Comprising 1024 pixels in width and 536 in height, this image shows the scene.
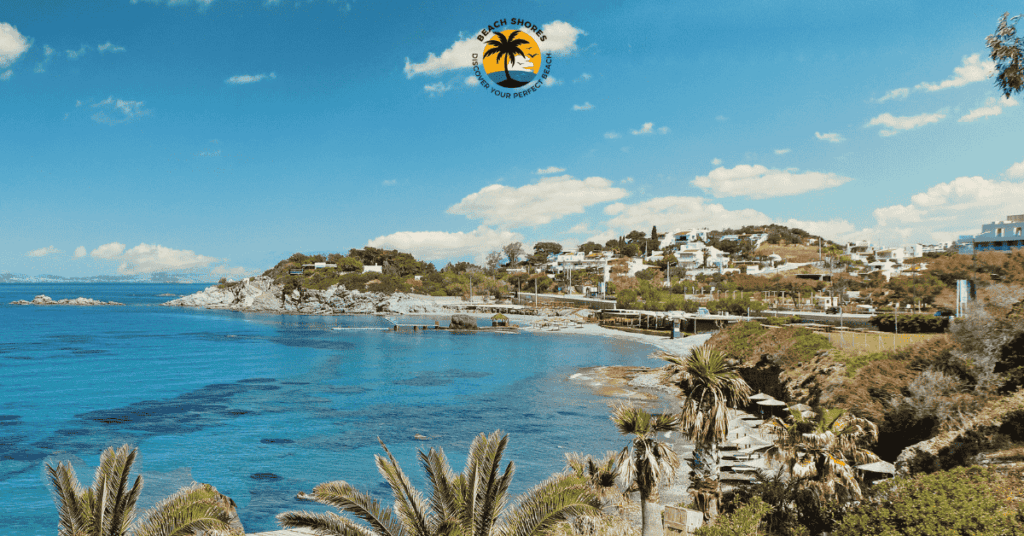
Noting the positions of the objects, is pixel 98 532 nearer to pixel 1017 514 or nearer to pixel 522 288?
pixel 1017 514

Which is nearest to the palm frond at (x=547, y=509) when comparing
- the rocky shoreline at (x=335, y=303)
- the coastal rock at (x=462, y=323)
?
the coastal rock at (x=462, y=323)

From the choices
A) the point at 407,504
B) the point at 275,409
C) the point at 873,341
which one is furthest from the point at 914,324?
the point at 275,409

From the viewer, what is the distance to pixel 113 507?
1028 centimetres

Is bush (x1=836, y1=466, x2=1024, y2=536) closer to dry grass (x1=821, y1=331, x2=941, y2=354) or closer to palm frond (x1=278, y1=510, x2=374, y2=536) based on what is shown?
palm frond (x1=278, y1=510, x2=374, y2=536)

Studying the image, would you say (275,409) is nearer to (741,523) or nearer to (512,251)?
(741,523)

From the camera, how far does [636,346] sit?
217 feet

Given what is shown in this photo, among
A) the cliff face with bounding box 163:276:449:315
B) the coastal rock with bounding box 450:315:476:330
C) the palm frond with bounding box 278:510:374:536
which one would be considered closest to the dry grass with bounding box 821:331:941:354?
the palm frond with bounding box 278:510:374:536

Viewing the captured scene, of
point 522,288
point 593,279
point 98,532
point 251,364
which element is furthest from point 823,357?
point 522,288

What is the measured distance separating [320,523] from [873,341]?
3914 centimetres

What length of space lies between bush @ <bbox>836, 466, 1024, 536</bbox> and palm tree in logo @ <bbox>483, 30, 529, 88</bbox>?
78.3ft

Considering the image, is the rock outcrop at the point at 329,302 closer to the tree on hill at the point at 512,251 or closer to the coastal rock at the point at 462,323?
the coastal rock at the point at 462,323

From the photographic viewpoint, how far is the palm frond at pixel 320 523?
29.8ft

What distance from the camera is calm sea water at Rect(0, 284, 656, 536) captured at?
78.0 feet

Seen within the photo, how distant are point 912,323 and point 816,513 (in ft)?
119
